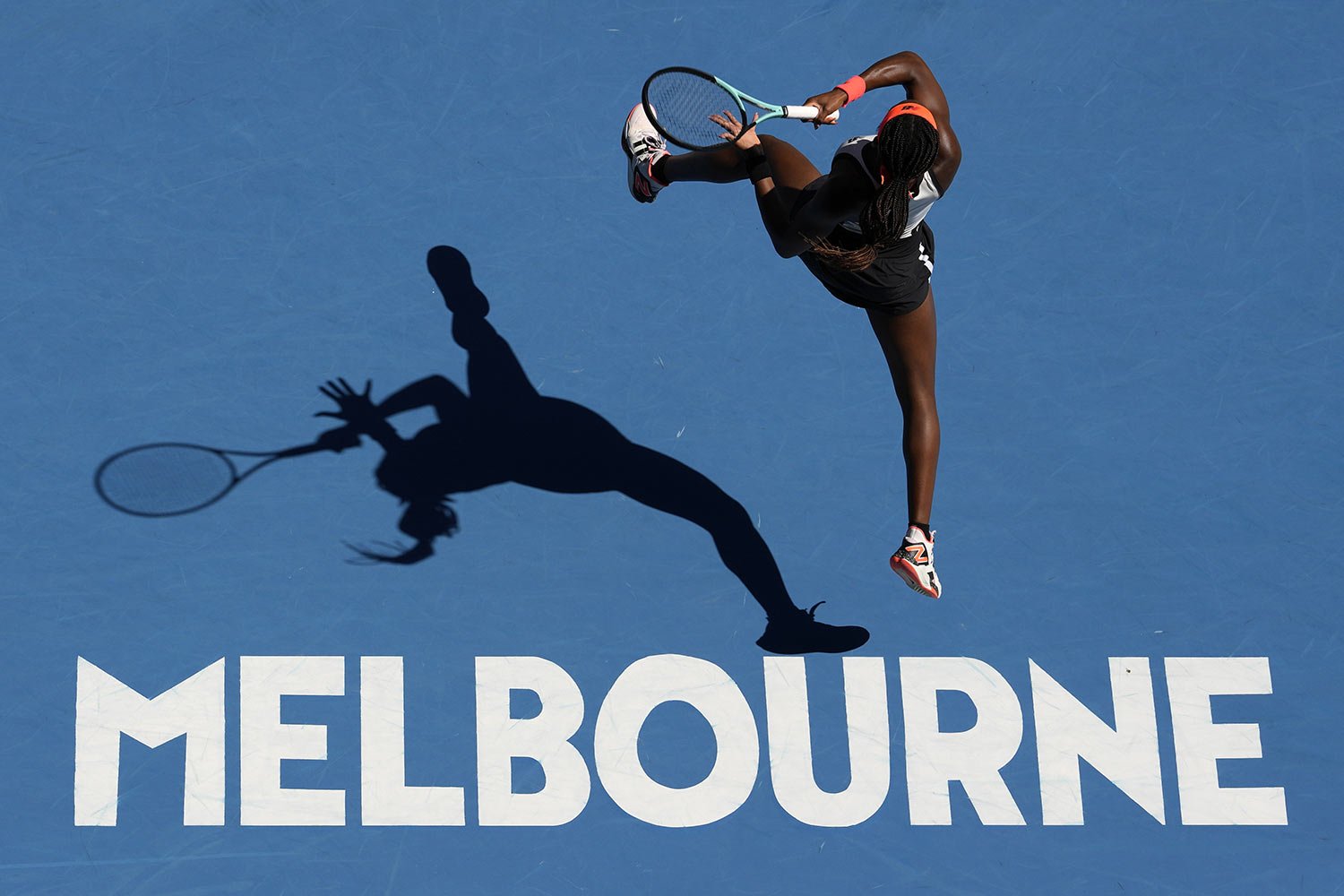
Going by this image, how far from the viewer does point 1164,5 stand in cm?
951

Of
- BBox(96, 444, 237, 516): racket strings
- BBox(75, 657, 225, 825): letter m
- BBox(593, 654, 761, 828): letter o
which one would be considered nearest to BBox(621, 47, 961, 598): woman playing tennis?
BBox(593, 654, 761, 828): letter o

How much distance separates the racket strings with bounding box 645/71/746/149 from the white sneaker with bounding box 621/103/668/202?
0.64 meters

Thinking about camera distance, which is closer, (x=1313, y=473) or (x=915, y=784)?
(x=915, y=784)

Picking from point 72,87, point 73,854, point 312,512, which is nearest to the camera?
point 73,854

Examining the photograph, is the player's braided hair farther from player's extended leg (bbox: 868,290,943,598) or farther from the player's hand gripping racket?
the player's hand gripping racket

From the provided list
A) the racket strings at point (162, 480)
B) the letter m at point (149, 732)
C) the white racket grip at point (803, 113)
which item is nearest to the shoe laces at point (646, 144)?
the white racket grip at point (803, 113)

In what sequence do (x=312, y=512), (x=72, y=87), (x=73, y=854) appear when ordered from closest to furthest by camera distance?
1. (x=73, y=854)
2. (x=312, y=512)
3. (x=72, y=87)

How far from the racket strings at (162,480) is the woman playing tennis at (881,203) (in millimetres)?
2351

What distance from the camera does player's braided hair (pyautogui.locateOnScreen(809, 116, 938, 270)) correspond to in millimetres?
6449

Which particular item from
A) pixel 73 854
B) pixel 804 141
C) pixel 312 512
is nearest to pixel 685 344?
pixel 804 141


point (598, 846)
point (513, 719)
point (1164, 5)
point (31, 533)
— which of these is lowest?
point (598, 846)

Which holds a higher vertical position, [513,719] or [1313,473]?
[1313,473]

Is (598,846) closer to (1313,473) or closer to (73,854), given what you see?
(73,854)

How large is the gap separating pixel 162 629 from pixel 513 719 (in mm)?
1596
